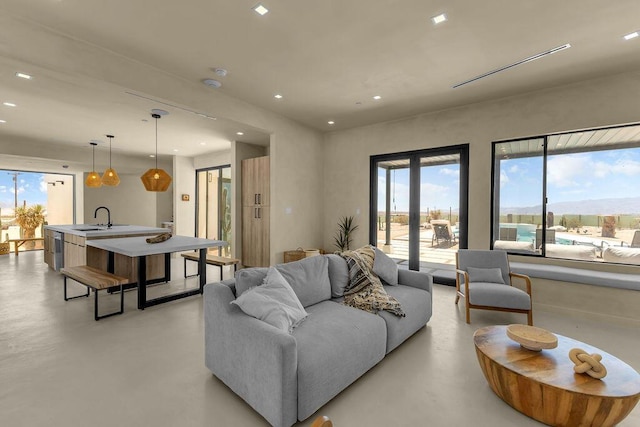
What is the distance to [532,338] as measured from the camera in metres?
2.12

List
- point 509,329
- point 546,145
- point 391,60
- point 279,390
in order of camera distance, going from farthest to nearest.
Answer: point 546,145, point 391,60, point 509,329, point 279,390

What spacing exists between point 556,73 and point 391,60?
2.21 meters

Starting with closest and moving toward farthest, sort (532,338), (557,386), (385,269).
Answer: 1. (557,386)
2. (532,338)
3. (385,269)

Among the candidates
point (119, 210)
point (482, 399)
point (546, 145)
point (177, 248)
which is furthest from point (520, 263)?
point (119, 210)

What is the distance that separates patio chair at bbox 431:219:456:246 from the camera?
523 cm

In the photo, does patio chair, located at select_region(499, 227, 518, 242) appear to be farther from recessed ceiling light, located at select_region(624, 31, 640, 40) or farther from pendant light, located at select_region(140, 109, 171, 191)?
pendant light, located at select_region(140, 109, 171, 191)

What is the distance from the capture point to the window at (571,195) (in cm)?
402

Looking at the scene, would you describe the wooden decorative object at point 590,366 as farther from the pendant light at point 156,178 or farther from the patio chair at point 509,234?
the pendant light at point 156,178

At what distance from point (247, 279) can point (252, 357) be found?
2.10 feet

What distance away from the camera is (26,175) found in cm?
991

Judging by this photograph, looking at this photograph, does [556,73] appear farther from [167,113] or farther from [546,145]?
[167,113]

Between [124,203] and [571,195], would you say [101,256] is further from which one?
[571,195]

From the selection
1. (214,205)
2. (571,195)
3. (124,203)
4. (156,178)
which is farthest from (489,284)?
(124,203)

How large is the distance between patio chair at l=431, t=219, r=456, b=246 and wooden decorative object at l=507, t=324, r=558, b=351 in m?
3.05
